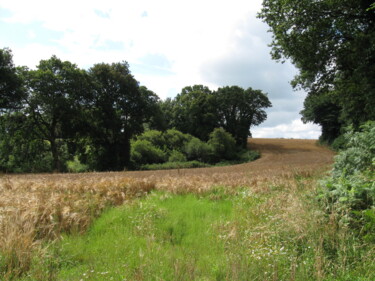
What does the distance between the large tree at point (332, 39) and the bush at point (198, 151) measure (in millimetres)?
21554

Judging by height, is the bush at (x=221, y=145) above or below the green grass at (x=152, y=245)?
above

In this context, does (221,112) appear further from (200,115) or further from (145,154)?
(145,154)

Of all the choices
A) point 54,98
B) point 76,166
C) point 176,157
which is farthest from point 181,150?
point 54,98

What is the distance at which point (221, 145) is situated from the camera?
39594 mm

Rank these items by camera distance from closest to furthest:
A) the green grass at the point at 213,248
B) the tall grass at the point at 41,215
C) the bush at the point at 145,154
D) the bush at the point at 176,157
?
1. the green grass at the point at 213,248
2. the tall grass at the point at 41,215
3. the bush at the point at 145,154
4. the bush at the point at 176,157

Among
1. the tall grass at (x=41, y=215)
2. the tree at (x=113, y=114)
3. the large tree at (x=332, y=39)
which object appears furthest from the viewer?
the tree at (x=113, y=114)

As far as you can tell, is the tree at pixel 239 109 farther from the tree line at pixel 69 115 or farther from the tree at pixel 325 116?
the tree line at pixel 69 115

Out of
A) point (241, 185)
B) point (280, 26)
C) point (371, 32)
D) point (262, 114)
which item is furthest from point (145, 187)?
point (262, 114)

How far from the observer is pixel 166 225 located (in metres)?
5.92

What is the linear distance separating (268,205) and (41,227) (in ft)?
15.8

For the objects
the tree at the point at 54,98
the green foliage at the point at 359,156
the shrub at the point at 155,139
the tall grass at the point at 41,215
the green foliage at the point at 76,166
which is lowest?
the green foliage at the point at 76,166

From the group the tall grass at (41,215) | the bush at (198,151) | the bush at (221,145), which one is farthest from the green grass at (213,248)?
the bush at (221,145)

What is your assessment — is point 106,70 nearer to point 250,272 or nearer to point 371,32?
point 371,32

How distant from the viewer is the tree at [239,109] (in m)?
50.4
